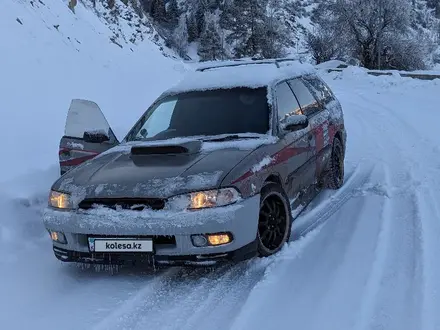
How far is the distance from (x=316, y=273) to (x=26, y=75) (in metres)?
6.67

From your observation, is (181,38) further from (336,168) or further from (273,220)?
(273,220)

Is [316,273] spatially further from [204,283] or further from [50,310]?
[50,310]

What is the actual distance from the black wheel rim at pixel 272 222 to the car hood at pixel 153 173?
1.51 ft

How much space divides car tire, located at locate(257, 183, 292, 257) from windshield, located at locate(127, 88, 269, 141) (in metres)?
0.70

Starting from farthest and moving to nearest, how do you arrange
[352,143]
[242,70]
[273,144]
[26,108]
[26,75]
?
[352,143] < [26,75] < [26,108] < [242,70] < [273,144]

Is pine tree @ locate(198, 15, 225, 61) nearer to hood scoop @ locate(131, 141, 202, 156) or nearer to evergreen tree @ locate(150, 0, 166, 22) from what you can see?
evergreen tree @ locate(150, 0, 166, 22)

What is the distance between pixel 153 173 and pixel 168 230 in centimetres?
51

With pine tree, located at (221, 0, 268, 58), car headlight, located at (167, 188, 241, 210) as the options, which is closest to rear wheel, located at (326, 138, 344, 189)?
car headlight, located at (167, 188, 241, 210)

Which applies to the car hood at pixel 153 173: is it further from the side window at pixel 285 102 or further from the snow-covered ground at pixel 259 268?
the side window at pixel 285 102

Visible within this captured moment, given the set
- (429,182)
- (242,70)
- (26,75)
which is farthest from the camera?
(26,75)

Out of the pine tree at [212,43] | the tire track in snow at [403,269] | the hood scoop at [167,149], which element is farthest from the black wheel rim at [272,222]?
the pine tree at [212,43]

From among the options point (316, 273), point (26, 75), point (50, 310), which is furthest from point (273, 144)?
point (26, 75)

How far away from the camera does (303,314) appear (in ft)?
11.0

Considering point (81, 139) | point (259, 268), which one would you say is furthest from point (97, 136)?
point (259, 268)
